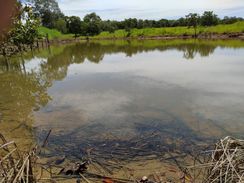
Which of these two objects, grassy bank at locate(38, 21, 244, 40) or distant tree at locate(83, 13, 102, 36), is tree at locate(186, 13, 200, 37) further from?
distant tree at locate(83, 13, 102, 36)

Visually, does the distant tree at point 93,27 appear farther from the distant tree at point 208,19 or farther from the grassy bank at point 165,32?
the distant tree at point 208,19

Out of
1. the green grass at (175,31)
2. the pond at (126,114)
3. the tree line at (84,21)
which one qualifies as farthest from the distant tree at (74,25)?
the pond at (126,114)

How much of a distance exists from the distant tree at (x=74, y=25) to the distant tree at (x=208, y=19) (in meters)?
30.6

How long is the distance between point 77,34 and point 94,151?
77.8 metres

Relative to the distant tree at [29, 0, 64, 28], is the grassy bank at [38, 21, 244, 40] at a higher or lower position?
A: lower

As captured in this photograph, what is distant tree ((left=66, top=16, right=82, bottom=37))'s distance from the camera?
82.3 metres

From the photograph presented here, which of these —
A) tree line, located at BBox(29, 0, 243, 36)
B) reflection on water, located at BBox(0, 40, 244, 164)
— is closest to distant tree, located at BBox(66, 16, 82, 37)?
tree line, located at BBox(29, 0, 243, 36)

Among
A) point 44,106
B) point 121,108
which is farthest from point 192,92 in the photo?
point 44,106

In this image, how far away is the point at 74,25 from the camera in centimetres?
8300

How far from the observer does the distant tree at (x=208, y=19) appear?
2806 inches

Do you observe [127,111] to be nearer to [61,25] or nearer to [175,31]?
[175,31]

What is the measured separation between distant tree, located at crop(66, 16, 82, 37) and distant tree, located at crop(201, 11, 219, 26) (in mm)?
30645

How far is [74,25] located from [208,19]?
33.7 meters

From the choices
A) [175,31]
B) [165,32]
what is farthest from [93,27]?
[175,31]
